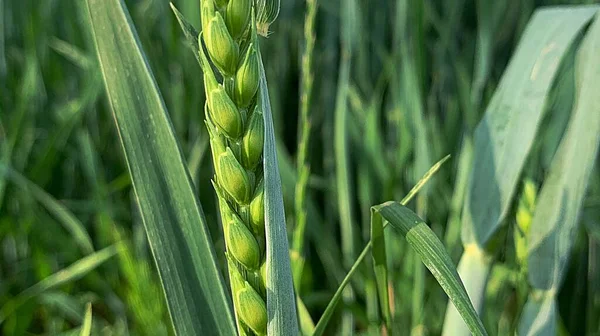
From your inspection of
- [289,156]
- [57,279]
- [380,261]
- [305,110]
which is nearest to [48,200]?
[57,279]

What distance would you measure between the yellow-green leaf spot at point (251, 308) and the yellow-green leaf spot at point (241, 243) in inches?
0.6

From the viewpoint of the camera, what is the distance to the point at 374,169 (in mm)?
870

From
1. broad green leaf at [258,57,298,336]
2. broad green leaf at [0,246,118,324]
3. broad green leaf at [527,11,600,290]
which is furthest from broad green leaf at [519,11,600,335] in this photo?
broad green leaf at [0,246,118,324]

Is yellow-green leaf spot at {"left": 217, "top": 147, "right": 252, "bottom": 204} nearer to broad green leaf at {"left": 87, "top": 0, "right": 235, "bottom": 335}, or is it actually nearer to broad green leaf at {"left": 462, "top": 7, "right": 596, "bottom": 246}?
broad green leaf at {"left": 87, "top": 0, "right": 235, "bottom": 335}

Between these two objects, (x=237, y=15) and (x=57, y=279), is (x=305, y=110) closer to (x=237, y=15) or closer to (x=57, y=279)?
(x=237, y=15)

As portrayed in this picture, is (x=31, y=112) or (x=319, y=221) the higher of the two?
(x=31, y=112)

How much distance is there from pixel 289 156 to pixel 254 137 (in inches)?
27.7

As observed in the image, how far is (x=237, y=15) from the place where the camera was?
0.81ft

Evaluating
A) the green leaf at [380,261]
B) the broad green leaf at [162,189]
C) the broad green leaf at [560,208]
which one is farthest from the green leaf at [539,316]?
the broad green leaf at [162,189]

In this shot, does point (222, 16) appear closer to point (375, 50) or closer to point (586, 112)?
point (586, 112)

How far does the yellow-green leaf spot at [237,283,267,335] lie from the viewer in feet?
0.93

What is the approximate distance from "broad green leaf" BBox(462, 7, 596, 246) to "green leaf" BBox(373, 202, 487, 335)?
0.14 metres

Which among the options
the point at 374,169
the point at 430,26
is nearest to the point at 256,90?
the point at 374,169

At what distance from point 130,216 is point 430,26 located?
582 millimetres
